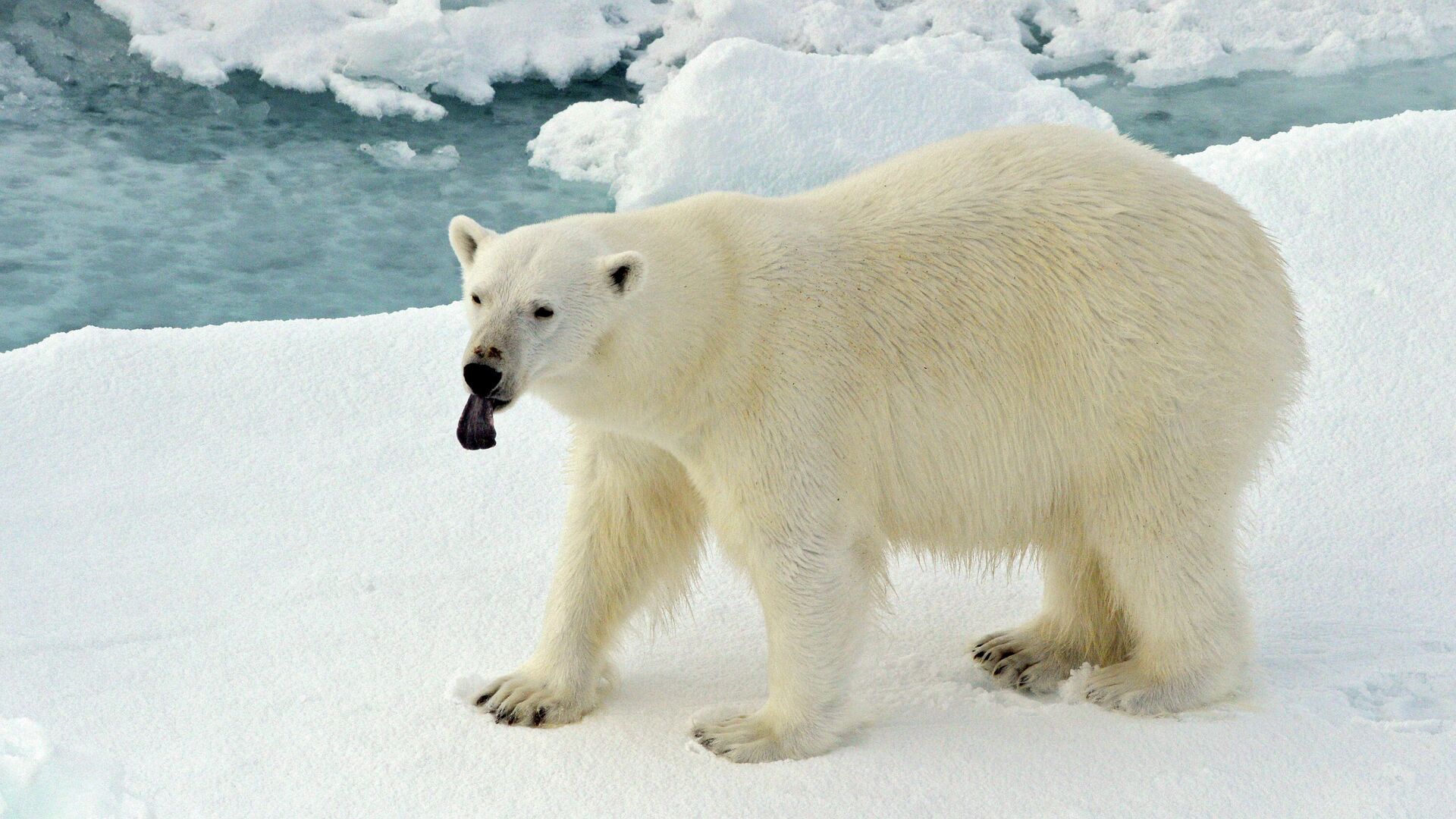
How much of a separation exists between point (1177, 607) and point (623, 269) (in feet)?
5.02

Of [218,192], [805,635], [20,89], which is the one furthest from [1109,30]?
[805,635]

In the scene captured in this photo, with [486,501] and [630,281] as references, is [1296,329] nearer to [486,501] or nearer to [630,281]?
[630,281]

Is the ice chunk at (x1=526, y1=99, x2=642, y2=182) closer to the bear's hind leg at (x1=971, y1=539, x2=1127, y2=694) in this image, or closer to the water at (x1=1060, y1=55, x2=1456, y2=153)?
the water at (x1=1060, y1=55, x2=1456, y2=153)

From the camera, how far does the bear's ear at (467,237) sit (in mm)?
3133

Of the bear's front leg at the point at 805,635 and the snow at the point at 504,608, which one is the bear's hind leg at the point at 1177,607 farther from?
the bear's front leg at the point at 805,635

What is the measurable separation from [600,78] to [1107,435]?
26.8 ft

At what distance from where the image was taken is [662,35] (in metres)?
11.4

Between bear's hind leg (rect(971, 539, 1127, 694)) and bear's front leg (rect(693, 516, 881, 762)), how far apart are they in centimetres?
59

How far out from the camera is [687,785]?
10.5ft

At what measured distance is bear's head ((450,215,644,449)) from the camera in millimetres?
2828

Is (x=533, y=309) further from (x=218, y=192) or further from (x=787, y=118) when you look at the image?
(x=218, y=192)

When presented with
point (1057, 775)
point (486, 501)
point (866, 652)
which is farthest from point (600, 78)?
point (1057, 775)

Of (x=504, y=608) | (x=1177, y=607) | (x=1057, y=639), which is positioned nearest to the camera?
(x=1177, y=607)

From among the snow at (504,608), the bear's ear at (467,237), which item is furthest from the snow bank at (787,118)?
the bear's ear at (467,237)
